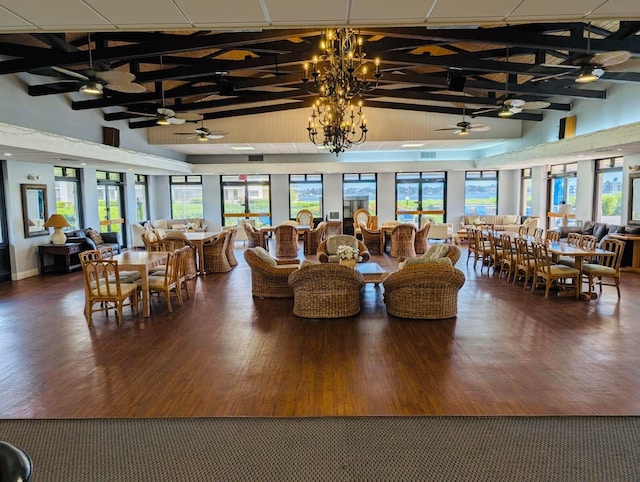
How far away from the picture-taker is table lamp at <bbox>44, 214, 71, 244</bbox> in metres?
9.30

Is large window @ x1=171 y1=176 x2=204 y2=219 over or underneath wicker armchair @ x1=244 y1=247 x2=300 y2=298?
over

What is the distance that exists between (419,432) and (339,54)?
484 centimetres

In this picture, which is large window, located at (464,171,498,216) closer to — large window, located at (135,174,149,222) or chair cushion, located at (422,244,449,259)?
chair cushion, located at (422,244,449,259)

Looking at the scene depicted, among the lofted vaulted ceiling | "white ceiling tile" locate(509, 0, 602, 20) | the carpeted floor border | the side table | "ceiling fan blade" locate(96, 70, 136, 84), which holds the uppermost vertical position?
the lofted vaulted ceiling

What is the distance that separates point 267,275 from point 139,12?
15.2 feet

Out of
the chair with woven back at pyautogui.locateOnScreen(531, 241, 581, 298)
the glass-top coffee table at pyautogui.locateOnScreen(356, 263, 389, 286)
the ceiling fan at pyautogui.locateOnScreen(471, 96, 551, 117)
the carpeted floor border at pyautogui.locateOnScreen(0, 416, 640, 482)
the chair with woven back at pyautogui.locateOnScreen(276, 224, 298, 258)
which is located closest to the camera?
the carpeted floor border at pyautogui.locateOnScreen(0, 416, 640, 482)

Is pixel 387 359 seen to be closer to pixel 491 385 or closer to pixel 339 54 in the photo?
pixel 491 385

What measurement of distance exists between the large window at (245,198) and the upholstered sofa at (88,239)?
574 centimetres

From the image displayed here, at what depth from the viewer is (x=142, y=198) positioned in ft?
51.3

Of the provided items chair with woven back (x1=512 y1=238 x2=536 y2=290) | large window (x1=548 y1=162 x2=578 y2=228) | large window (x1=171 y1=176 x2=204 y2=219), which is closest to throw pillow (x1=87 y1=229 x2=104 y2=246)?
large window (x1=171 y1=176 x2=204 y2=219)

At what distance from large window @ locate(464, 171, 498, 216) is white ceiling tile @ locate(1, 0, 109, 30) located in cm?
1536

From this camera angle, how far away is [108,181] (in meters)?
13.0

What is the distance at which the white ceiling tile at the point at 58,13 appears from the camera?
2699mm

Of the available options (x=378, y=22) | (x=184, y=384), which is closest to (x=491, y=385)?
(x=184, y=384)
